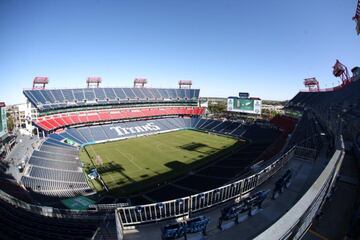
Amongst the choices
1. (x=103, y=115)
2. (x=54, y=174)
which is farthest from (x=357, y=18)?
(x=103, y=115)

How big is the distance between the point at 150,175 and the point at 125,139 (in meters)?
29.9

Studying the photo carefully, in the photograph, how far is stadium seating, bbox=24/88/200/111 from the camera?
59.2m

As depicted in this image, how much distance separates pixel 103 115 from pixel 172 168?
139ft

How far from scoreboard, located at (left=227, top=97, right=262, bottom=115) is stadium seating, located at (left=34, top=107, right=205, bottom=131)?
76.6 feet

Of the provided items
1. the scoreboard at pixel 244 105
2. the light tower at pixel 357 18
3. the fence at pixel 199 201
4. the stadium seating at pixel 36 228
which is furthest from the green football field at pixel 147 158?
the light tower at pixel 357 18

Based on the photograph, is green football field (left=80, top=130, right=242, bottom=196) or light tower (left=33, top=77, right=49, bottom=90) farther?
light tower (left=33, top=77, right=49, bottom=90)

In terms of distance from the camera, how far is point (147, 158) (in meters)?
41.3

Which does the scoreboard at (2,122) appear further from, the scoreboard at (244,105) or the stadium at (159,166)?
the scoreboard at (244,105)

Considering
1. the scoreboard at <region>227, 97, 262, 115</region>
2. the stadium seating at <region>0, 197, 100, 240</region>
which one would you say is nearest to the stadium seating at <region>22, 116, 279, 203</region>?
the scoreboard at <region>227, 97, 262, 115</region>

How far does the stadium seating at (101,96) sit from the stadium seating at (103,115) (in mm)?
3020

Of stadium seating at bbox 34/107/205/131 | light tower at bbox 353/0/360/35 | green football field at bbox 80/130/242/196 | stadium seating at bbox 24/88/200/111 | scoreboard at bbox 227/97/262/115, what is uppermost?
light tower at bbox 353/0/360/35

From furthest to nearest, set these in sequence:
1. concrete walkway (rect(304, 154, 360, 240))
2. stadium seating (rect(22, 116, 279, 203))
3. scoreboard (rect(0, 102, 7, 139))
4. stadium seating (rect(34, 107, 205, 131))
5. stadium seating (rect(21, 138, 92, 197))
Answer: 1. stadium seating (rect(34, 107, 205, 131))
2. scoreboard (rect(0, 102, 7, 139))
3. stadium seating (rect(22, 116, 279, 203))
4. stadium seating (rect(21, 138, 92, 197))
5. concrete walkway (rect(304, 154, 360, 240))

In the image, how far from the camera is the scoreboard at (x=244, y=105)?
60.8 metres

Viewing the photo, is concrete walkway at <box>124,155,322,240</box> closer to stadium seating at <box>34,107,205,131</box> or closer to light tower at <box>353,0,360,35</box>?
light tower at <box>353,0,360,35</box>
